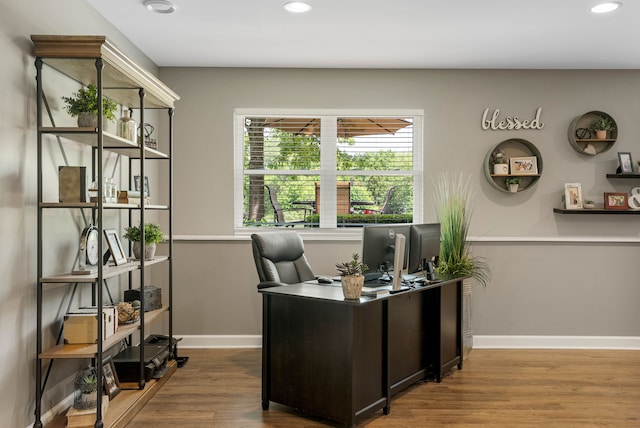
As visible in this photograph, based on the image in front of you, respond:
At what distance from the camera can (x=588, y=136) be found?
4.73m

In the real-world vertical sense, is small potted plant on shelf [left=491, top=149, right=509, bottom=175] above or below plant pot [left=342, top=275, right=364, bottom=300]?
above

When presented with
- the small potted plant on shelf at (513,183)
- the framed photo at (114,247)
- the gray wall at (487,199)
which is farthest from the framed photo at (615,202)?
the framed photo at (114,247)

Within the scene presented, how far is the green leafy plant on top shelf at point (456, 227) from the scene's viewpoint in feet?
14.0

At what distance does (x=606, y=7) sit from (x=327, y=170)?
2.58 meters

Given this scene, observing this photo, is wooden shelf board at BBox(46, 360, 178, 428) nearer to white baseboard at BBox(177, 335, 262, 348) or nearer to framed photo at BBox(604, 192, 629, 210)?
white baseboard at BBox(177, 335, 262, 348)

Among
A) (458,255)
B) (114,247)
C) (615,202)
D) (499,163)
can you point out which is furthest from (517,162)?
(114,247)

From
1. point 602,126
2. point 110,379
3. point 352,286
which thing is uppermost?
point 602,126

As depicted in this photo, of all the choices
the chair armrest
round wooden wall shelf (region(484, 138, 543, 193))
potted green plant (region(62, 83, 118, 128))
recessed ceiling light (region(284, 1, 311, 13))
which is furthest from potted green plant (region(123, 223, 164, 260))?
round wooden wall shelf (region(484, 138, 543, 193))

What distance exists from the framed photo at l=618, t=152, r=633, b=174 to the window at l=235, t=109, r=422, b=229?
182 cm

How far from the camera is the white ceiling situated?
335 centimetres

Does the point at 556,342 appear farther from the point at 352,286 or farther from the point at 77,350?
the point at 77,350

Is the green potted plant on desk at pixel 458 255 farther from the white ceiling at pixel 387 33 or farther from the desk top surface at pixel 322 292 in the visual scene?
the white ceiling at pixel 387 33

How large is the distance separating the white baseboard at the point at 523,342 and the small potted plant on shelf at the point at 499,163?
157 centimetres

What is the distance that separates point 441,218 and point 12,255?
135 inches
